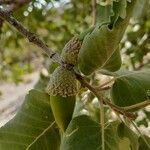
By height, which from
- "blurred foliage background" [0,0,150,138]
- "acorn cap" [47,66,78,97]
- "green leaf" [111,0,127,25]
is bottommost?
"blurred foliage background" [0,0,150,138]

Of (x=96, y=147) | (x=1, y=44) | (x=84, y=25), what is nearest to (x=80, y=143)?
(x=96, y=147)

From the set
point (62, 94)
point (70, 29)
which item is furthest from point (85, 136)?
point (70, 29)

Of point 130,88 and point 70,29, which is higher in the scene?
point 130,88

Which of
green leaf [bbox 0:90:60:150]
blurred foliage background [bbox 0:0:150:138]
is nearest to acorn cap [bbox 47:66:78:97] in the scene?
green leaf [bbox 0:90:60:150]

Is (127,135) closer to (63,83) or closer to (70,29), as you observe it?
(63,83)

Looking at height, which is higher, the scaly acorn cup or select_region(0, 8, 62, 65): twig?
select_region(0, 8, 62, 65): twig

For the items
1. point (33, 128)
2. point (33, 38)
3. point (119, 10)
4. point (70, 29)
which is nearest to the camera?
point (119, 10)

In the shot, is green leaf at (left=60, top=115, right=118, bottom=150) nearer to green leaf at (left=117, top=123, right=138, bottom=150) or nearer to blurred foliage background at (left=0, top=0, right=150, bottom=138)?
green leaf at (left=117, top=123, right=138, bottom=150)
